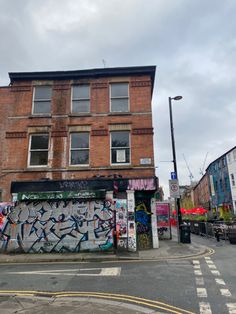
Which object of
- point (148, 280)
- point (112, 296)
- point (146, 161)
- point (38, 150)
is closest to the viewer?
point (112, 296)

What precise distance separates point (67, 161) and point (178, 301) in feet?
35.6

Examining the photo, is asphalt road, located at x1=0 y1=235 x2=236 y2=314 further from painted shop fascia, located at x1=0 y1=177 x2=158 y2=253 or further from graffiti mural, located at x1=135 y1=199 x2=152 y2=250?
graffiti mural, located at x1=135 y1=199 x2=152 y2=250

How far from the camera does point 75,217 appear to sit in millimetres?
14164

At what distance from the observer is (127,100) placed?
16.6m

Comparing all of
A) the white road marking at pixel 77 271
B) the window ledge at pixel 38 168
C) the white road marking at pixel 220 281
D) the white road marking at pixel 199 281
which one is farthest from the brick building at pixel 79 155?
the white road marking at pixel 220 281

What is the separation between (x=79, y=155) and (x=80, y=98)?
3.74 metres

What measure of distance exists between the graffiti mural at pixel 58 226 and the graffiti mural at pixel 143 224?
1.68m

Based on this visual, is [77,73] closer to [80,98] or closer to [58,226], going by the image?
[80,98]

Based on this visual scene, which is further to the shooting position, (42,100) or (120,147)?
(42,100)

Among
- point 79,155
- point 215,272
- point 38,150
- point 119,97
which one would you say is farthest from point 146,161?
point 215,272

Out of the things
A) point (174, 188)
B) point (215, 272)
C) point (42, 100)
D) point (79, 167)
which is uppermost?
point (42, 100)

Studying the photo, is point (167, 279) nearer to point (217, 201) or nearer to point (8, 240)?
point (8, 240)

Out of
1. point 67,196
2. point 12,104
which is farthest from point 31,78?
point 67,196

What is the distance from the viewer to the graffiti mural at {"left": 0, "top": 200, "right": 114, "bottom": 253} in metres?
13.8
